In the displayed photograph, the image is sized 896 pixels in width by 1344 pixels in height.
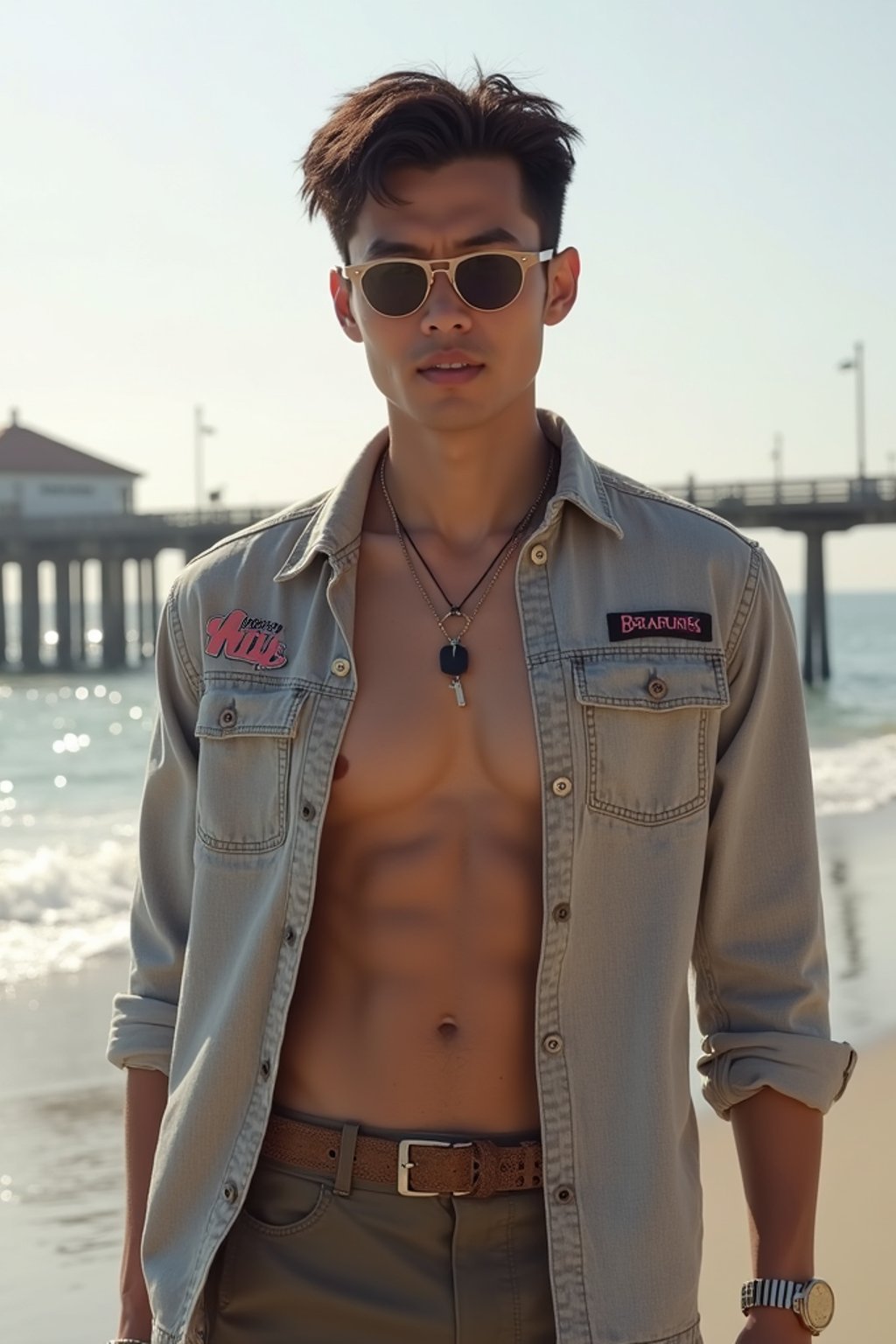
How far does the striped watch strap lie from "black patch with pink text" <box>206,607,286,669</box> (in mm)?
953

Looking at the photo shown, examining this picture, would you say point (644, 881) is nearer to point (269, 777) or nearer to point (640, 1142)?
point (640, 1142)

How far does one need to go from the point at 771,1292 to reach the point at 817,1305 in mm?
56

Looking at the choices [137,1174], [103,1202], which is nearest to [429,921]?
[137,1174]

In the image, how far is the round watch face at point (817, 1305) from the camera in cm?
208

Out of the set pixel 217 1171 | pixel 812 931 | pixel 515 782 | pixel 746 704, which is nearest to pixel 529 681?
pixel 515 782

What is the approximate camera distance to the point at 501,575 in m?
2.36

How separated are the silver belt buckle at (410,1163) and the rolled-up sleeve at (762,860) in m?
0.36

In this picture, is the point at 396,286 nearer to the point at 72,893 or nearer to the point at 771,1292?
the point at 771,1292

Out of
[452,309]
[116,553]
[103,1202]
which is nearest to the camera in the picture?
[452,309]

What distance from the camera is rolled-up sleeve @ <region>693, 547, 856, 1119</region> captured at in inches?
87.4

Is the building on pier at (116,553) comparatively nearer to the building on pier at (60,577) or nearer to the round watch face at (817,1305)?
the building on pier at (60,577)

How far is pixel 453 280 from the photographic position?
91.1 inches

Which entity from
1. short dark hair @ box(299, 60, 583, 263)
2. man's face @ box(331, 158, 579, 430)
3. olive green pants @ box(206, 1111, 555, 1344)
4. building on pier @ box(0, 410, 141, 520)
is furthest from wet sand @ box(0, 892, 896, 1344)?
building on pier @ box(0, 410, 141, 520)

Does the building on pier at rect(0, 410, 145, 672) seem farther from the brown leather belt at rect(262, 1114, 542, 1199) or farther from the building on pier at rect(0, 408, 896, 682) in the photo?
the brown leather belt at rect(262, 1114, 542, 1199)
